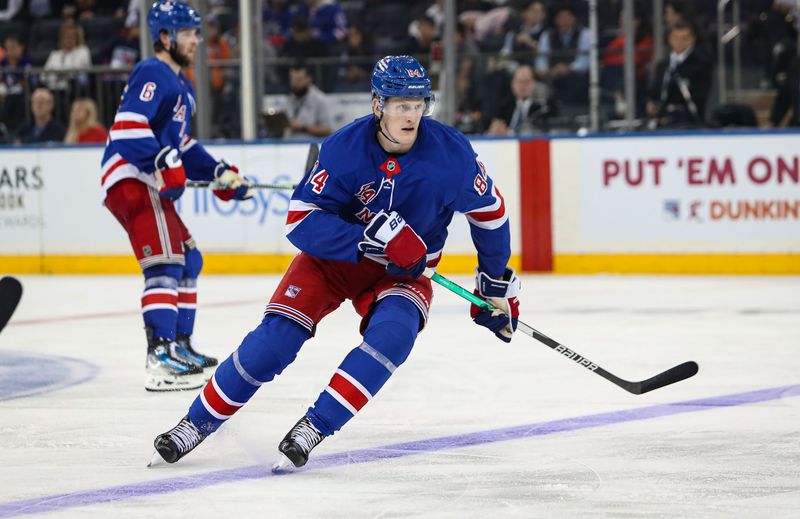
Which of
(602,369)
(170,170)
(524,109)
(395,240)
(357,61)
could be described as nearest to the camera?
(395,240)

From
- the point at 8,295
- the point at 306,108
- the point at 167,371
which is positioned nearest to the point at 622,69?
the point at 306,108

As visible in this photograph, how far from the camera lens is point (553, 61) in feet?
28.5

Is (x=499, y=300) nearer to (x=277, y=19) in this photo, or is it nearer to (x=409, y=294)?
(x=409, y=294)

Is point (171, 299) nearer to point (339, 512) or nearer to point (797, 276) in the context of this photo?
point (339, 512)

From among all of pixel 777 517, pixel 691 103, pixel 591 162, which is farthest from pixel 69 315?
pixel 777 517

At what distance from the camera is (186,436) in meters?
3.36

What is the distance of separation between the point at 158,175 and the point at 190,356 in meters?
0.72

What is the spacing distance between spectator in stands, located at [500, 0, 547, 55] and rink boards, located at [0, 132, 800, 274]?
46.8 inches

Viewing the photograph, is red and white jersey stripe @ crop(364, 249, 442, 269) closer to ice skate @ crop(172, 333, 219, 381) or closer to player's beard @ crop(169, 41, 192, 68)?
ice skate @ crop(172, 333, 219, 381)

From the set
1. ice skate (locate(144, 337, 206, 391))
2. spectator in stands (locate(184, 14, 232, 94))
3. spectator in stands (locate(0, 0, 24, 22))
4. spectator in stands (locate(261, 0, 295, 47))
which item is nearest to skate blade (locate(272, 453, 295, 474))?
ice skate (locate(144, 337, 206, 391))

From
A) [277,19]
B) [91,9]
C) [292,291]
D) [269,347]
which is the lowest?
[269,347]

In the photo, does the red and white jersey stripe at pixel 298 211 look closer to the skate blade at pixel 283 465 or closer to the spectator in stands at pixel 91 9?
the skate blade at pixel 283 465

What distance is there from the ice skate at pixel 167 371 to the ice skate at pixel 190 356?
0.41 feet

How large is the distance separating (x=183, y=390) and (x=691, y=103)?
4643mm
